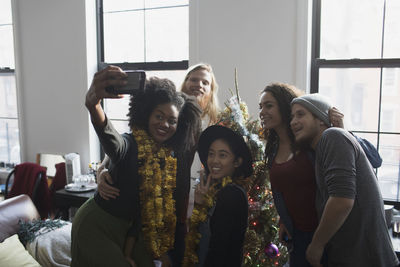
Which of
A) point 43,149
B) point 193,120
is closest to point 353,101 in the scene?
point 193,120

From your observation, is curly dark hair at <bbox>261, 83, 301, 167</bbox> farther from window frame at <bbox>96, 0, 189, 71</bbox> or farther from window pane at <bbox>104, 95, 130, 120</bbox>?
window pane at <bbox>104, 95, 130, 120</bbox>

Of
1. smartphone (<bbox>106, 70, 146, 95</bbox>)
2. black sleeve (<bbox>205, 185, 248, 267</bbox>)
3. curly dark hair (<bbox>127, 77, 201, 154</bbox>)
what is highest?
smartphone (<bbox>106, 70, 146, 95</bbox>)

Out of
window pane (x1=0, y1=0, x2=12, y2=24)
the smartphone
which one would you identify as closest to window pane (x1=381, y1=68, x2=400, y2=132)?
the smartphone

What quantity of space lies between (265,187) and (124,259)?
74cm

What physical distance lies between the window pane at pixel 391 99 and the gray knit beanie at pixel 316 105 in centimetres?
164

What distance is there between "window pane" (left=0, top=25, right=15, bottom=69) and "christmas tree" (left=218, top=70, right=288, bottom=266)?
4.00 m

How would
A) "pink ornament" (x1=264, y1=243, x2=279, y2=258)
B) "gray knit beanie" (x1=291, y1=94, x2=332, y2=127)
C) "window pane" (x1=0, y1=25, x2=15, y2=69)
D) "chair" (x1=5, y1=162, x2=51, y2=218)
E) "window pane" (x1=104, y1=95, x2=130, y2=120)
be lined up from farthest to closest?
"window pane" (x1=0, y1=25, x2=15, y2=69)
"window pane" (x1=104, y1=95, x2=130, y2=120)
"chair" (x1=5, y1=162, x2=51, y2=218)
"pink ornament" (x1=264, y1=243, x2=279, y2=258)
"gray knit beanie" (x1=291, y1=94, x2=332, y2=127)

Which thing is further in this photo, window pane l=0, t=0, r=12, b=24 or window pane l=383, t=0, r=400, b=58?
window pane l=0, t=0, r=12, b=24

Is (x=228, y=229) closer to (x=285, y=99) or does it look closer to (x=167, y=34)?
(x=285, y=99)

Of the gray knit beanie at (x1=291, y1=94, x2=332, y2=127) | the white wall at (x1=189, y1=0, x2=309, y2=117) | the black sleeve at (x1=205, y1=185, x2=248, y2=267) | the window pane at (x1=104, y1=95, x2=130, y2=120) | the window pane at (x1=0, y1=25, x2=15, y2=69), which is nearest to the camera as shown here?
the black sleeve at (x1=205, y1=185, x2=248, y2=267)

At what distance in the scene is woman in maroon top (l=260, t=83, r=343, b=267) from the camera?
160cm

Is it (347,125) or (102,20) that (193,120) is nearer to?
(347,125)

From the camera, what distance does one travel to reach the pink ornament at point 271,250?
1.66 m

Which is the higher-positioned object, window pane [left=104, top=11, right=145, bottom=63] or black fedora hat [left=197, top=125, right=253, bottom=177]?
window pane [left=104, top=11, right=145, bottom=63]
